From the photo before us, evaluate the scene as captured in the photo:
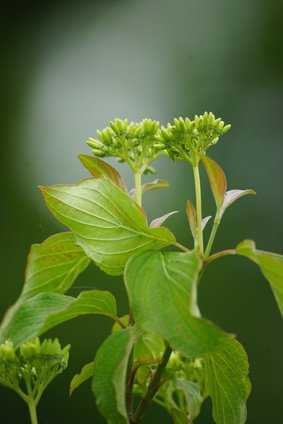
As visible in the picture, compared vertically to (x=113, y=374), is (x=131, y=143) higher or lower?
higher

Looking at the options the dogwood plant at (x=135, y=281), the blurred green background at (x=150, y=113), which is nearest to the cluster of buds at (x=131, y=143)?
the dogwood plant at (x=135, y=281)

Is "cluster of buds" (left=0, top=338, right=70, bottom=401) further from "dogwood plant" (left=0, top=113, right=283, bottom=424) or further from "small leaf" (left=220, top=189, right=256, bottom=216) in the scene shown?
"small leaf" (left=220, top=189, right=256, bottom=216)

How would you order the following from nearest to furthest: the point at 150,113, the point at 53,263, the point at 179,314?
the point at 179,314 → the point at 53,263 → the point at 150,113

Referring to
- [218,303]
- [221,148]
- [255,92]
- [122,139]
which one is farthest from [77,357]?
[122,139]

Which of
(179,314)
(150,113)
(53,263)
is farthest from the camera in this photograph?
(150,113)

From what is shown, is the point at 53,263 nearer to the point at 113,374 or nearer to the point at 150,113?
the point at 113,374

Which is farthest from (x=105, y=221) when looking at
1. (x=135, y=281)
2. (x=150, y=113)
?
(x=150, y=113)

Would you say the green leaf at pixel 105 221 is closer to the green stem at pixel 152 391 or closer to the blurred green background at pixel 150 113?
the green stem at pixel 152 391

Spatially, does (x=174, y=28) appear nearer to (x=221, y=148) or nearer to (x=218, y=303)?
(x=221, y=148)
